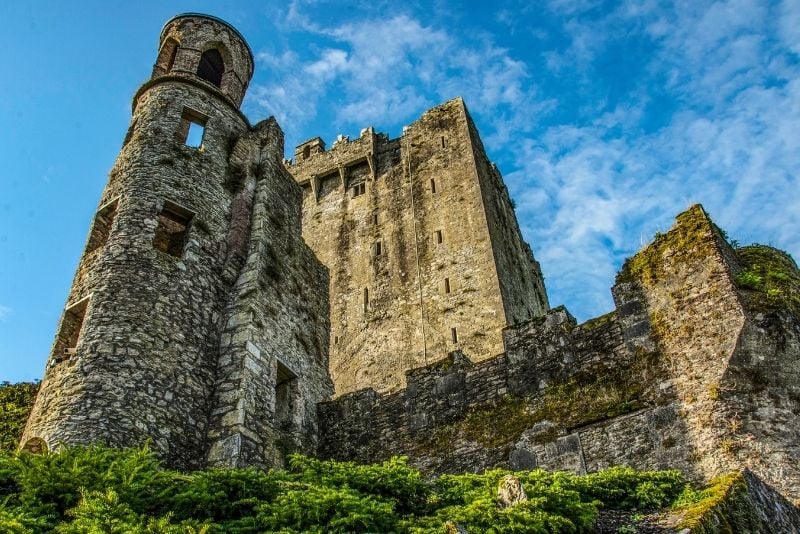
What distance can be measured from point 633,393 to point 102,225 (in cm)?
884

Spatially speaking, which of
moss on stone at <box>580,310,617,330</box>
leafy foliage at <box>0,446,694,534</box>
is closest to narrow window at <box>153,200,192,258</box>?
leafy foliage at <box>0,446,694,534</box>

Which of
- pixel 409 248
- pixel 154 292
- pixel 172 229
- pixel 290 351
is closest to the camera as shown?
pixel 154 292

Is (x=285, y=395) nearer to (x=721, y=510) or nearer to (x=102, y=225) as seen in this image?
(x=102, y=225)

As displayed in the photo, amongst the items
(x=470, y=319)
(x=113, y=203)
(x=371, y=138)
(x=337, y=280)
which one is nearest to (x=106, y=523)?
(x=113, y=203)

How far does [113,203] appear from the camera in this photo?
12.3 m

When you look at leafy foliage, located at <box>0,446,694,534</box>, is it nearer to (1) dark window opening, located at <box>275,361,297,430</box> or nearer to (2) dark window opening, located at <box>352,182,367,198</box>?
(1) dark window opening, located at <box>275,361,297,430</box>

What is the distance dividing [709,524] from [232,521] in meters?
4.32

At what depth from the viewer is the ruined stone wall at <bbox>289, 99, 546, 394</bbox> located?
871 inches

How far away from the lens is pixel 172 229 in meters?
12.9

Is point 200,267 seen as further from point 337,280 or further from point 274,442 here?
point 337,280

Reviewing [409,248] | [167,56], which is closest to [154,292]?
[167,56]

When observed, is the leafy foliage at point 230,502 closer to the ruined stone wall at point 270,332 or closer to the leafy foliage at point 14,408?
the ruined stone wall at point 270,332

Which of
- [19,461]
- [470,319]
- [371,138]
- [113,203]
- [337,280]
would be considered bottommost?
[19,461]

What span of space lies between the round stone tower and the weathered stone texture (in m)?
0.02
